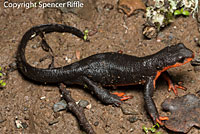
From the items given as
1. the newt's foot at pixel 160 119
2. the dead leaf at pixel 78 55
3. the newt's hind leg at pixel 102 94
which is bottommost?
the newt's foot at pixel 160 119

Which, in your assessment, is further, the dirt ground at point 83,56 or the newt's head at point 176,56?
the dirt ground at point 83,56

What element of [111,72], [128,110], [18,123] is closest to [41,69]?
[18,123]

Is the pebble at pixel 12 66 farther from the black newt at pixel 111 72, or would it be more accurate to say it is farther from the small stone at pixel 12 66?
the black newt at pixel 111 72

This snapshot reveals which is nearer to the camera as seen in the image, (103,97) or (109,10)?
(103,97)

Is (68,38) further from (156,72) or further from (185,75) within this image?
(185,75)

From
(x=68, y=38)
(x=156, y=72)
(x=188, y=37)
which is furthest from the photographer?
(x=68, y=38)

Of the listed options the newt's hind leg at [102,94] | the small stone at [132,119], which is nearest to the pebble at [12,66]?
Answer: the newt's hind leg at [102,94]

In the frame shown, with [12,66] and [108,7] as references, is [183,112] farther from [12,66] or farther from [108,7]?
[12,66]

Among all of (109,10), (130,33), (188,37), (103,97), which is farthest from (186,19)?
(103,97)
